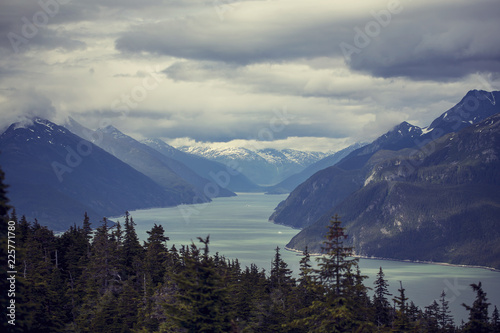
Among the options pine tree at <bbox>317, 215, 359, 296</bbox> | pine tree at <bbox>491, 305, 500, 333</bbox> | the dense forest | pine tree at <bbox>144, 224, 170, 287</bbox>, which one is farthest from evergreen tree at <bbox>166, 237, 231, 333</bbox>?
pine tree at <bbox>144, 224, 170, 287</bbox>

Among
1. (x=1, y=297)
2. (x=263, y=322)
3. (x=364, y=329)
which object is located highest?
(x=1, y=297)

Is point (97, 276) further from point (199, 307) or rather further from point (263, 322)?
point (199, 307)

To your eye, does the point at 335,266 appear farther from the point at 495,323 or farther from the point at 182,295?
the point at 495,323

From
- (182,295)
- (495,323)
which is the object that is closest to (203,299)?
(182,295)

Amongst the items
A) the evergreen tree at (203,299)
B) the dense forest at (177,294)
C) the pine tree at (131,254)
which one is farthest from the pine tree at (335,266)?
the pine tree at (131,254)

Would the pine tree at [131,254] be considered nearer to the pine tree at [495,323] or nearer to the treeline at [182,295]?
the treeline at [182,295]

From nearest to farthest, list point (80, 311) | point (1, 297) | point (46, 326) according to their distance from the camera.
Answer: point (1, 297), point (46, 326), point (80, 311)

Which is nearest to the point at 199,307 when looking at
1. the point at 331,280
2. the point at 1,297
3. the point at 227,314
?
the point at 227,314
